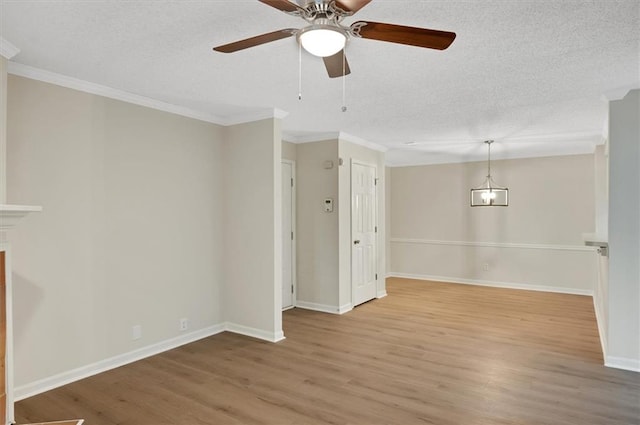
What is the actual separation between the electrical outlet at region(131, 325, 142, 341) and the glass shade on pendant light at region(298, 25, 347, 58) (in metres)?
3.15

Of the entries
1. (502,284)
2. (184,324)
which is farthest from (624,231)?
(184,324)

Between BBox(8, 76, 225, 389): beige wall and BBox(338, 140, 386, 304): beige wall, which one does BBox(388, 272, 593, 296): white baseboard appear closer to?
BBox(338, 140, 386, 304): beige wall

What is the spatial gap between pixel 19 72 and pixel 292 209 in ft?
11.4

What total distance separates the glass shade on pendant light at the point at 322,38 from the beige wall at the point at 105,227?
2.43 meters

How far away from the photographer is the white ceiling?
2.12 m

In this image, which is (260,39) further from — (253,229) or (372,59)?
(253,229)

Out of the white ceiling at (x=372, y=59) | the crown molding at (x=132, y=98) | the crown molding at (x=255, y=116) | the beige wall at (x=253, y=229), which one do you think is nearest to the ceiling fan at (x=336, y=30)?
the white ceiling at (x=372, y=59)

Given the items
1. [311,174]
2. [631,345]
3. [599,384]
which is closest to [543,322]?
[631,345]

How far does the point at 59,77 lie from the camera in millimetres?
3107

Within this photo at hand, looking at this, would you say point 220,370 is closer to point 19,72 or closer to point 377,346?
point 377,346

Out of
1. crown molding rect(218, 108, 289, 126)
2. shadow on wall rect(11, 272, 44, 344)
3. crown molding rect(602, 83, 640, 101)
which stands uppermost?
crown molding rect(218, 108, 289, 126)

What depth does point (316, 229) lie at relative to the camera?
556cm

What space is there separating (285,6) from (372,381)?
112 inches

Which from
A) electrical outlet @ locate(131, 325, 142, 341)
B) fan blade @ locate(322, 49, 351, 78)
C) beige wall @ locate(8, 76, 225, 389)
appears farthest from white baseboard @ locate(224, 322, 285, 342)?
fan blade @ locate(322, 49, 351, 78)
